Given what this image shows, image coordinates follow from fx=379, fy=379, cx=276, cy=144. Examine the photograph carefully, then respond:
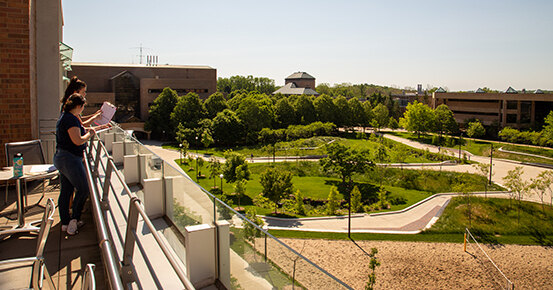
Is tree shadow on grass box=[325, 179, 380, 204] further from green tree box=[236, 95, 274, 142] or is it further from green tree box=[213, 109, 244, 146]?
green tree box=[236, 95, 274, 142]

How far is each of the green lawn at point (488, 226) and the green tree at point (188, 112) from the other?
30454 millimetres

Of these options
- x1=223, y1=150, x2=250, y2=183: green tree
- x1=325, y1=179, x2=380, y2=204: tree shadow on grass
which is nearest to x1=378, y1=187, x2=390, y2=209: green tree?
x1=325, y1=179, x2=380, y2=204: tree shadow on grass

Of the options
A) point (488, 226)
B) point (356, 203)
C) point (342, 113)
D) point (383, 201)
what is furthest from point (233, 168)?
point (342, 113)

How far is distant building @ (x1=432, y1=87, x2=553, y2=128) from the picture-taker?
5150cm

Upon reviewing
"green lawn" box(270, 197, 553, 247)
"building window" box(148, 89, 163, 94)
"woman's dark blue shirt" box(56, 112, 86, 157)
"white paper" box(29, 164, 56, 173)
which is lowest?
"green lawn" box(270, 197, 553, 247)

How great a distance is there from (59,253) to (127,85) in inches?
2019

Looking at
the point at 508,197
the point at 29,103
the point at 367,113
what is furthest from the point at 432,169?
the point at 29,103

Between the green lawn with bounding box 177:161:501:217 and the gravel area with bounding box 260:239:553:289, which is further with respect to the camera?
the green lawn with bounding box 177:161:501:217

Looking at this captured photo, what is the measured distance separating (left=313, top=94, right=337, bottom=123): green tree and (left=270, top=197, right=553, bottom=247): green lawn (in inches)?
1372

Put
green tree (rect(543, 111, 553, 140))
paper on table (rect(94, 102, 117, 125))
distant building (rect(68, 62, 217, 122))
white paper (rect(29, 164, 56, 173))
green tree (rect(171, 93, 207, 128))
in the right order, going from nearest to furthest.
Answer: white paper (rect(29, 164, 56, 173))
paper on table (rect(94, 102, 117, 125))
green tree (rect(543, 111, 553, 140))
green tree (rect(171, 93, 207, 128))
distant building (rect(68, 62, 217, 122))

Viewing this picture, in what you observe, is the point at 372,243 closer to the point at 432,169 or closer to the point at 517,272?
the point at 517,272

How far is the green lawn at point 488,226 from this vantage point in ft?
64.0

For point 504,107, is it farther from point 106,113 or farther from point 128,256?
point 128,256

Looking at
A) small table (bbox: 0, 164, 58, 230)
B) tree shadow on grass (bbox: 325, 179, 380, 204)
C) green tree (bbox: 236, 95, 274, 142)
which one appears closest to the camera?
small table (bbox: 0, 164, 58, 230)
